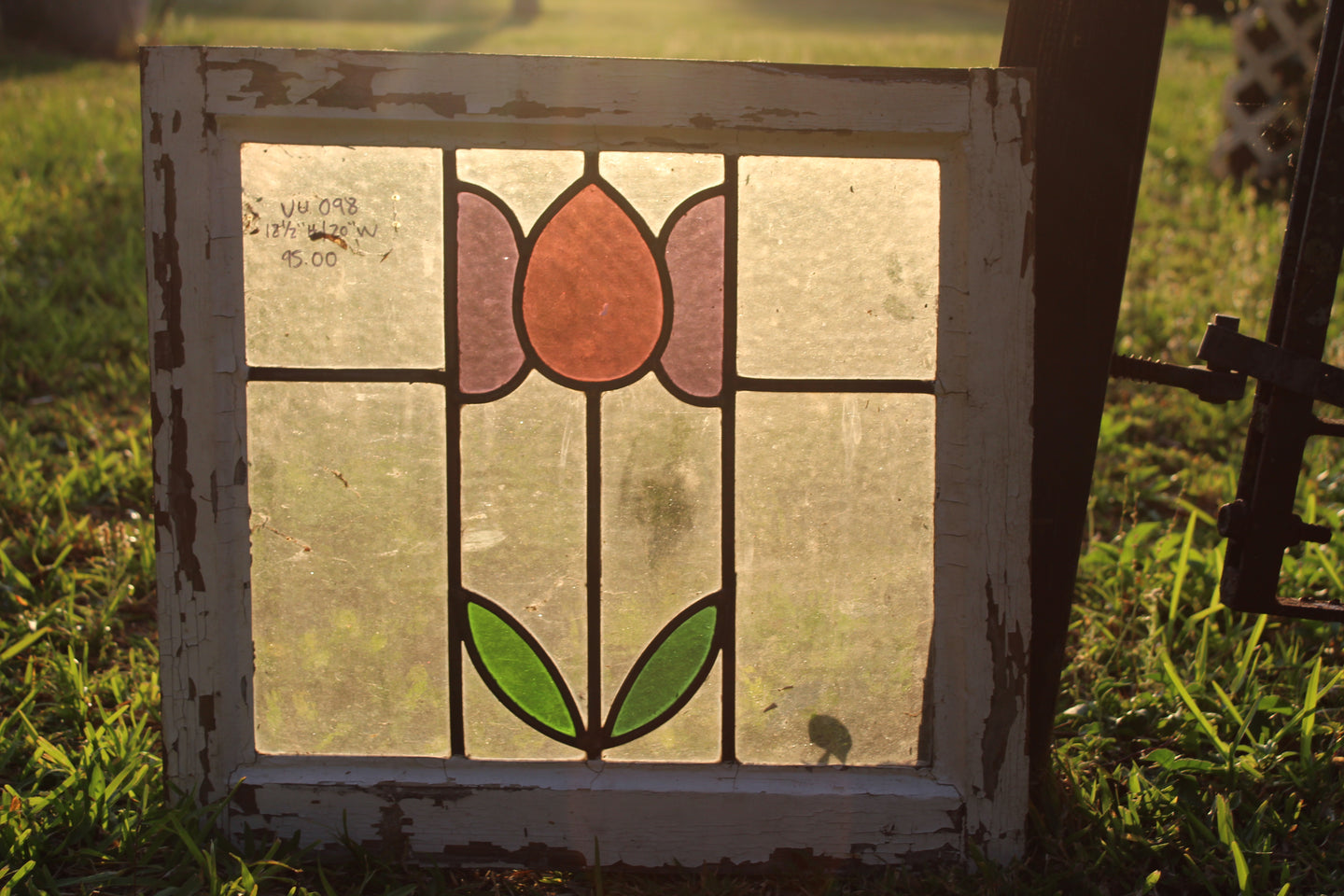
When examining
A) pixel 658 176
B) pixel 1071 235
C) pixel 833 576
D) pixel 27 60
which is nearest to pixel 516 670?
pixel 833 576

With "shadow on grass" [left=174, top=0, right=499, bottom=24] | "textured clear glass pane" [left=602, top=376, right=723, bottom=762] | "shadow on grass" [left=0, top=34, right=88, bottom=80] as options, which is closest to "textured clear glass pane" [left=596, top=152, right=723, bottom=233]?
"textured clear glass pane" [left=602, top=376, right=723, bottom=762]

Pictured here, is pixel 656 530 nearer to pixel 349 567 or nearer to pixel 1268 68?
pixel 349 567

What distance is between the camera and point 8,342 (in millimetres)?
2900

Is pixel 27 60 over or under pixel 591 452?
over

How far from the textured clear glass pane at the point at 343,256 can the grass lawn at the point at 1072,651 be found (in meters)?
0.65

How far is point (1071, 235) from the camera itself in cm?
129

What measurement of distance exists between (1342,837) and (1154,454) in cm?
134

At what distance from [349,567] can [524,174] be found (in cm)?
59

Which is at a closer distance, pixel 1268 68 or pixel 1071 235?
pixel 1071 235

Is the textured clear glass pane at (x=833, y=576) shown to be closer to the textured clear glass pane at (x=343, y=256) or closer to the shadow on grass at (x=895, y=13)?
the textured clear glass pane at (x=343, y=256)

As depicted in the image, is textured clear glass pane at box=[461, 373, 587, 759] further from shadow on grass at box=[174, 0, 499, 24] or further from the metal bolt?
shadow on grass at box=[174, 0, 499, 24]

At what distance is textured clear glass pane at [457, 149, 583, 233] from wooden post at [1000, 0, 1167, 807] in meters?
0.61

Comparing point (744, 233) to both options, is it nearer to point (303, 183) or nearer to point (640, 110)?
point (640, 110)

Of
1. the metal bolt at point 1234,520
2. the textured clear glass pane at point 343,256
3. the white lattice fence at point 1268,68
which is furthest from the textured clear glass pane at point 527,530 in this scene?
the white lattice fence at point 1268,68
